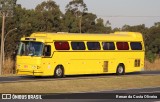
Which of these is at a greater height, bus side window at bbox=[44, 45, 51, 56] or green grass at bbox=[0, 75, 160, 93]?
bus side window at bbox=[44, 45, 51, 56]

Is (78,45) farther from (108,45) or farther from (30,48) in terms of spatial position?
(30,48)

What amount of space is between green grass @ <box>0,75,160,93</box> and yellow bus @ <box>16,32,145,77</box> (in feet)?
10.4

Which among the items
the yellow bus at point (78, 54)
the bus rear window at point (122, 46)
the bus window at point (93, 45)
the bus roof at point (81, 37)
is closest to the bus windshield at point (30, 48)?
the yellow bus at point (78, 54)

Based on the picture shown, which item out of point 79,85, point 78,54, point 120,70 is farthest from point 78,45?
point 79,85

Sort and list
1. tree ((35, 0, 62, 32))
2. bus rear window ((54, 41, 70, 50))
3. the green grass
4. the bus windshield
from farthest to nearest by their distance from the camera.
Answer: tree ((35, 0, 62, 32)), bus rear window ((54, 41, 70, 50)), the bus windshield, the green grass

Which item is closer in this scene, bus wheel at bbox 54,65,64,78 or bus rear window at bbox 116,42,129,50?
bus wheel at bbox 54,65,64,78

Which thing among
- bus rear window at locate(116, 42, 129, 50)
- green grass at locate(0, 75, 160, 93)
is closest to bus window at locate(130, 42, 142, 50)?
bus rear window at locate(116, 42, 129, 50)

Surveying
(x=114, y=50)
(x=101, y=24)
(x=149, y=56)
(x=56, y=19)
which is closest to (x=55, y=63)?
(x=114, y=50)

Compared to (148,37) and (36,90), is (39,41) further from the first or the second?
(148,37)

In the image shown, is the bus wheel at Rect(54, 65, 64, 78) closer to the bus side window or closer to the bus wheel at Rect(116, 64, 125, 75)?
the bus side window

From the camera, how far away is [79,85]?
1083 inches

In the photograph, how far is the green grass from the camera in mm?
24578

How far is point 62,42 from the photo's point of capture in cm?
3331

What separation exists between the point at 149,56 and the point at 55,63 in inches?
1595
